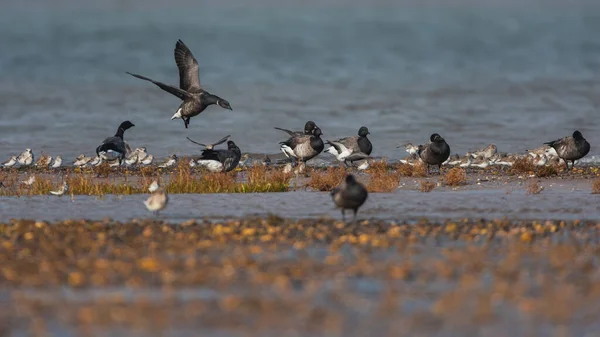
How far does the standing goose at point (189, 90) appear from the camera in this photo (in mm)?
25859

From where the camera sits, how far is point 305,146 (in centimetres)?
3116

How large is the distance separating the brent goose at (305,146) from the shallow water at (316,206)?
7678mm

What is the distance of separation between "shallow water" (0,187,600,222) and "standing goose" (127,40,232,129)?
12.4 ft

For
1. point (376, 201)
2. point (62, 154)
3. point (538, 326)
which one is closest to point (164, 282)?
point (538, 326)

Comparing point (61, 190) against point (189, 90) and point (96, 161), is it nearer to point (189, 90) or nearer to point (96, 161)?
Answer: point (189, 90)

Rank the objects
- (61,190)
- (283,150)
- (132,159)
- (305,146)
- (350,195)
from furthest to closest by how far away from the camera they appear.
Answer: (132,159), (283,150), (305,146), (61,190), (350,195)

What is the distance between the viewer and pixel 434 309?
973 cm

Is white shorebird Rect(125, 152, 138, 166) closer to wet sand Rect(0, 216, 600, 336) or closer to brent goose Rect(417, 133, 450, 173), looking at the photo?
brent goose Rect(417, 133, 450, 173)

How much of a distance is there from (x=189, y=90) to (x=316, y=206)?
7561 mm

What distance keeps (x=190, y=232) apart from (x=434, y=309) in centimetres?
634

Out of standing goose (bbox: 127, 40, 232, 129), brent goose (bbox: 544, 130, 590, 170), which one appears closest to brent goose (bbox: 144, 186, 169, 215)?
standing goose (bbox: 127, 40, 232, 129)

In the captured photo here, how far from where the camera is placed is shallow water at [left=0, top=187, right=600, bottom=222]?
1852 cm

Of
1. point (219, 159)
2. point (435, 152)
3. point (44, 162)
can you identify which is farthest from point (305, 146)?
point (44, 162)

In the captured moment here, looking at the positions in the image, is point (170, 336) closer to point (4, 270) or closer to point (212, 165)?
point (4, 270)
